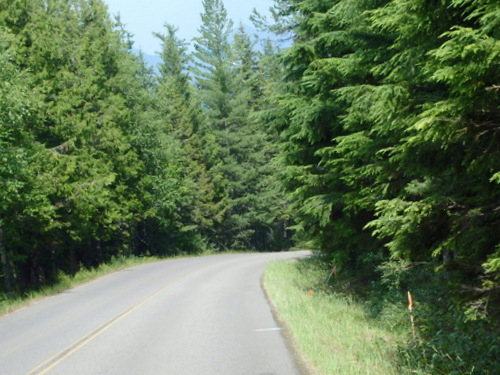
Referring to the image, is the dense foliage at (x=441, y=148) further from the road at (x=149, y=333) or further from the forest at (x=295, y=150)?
the road at (x=149, y=333)

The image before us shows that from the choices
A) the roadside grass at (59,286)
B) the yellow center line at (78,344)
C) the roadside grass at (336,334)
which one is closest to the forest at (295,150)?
the roadside grass at (336,334)

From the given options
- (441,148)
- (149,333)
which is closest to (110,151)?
(149,333)

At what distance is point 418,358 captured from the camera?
7.64 metres

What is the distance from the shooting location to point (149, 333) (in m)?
11.3

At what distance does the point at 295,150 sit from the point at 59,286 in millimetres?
11743

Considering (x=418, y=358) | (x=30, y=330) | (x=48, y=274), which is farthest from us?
(x=48, y=274)

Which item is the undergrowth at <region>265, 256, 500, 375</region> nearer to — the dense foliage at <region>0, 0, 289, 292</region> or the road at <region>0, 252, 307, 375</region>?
the road at <region>0, 252, 307, 375</region>

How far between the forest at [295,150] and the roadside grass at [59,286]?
199 centimetres

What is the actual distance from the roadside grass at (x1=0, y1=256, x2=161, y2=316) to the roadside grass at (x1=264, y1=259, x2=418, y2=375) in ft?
27.8

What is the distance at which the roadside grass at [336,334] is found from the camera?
7.67 metres

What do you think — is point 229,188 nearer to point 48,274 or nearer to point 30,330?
point 48,274

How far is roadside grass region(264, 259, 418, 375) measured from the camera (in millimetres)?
7672

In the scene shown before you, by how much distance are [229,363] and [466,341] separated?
3994 mm

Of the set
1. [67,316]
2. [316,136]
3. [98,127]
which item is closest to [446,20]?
[316,136]
